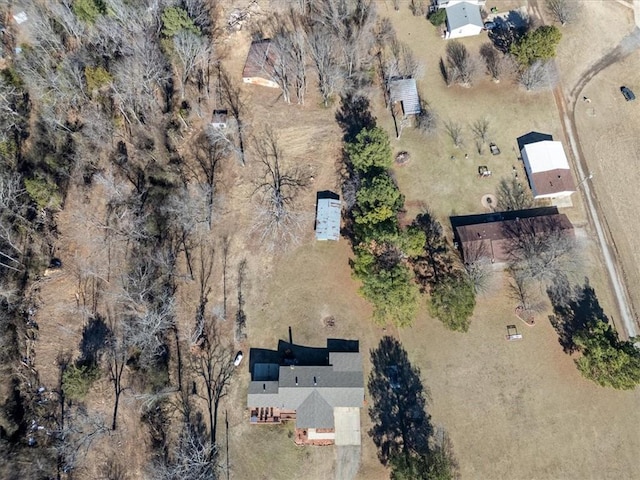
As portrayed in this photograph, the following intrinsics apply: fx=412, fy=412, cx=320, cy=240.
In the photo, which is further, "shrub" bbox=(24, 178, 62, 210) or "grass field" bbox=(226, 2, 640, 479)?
"shrub" bbox=(24, 178, 62, 210)

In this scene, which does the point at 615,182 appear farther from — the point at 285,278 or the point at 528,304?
the point at 285,278

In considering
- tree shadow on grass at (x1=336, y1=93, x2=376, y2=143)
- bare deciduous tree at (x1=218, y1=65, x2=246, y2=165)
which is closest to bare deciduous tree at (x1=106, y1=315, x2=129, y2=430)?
bare deciduous tree at (x1=218, y1=65, x2=246, y2=165)

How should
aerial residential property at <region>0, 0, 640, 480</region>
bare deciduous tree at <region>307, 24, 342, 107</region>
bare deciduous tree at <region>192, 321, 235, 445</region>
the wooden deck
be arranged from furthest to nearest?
bare deciduous tree at <region>307, 24, 342, 107</region> < bare deciduous tree at <region>192, 321, 235, 445</region> < the wooden deck < aerial residential property at <region>0, 0, 640, 480</region>

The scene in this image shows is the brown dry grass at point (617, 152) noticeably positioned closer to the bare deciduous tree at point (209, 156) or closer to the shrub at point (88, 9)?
the bare deciduous tree at point (209, 156)

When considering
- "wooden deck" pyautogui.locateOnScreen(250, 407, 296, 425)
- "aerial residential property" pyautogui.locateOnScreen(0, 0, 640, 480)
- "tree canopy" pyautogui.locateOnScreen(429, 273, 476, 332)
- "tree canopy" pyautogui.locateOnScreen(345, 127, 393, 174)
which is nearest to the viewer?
"tree canopy" pyautogui.locateOnScreen(429, 273, 476, 332)

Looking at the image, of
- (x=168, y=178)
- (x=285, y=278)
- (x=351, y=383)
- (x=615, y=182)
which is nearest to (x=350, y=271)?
(x=285, y=278)

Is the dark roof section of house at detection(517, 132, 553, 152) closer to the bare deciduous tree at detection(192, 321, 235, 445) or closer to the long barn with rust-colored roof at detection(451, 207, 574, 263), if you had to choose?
the long barn with rust-colored roof at detection(451, 207, 574, 263)
